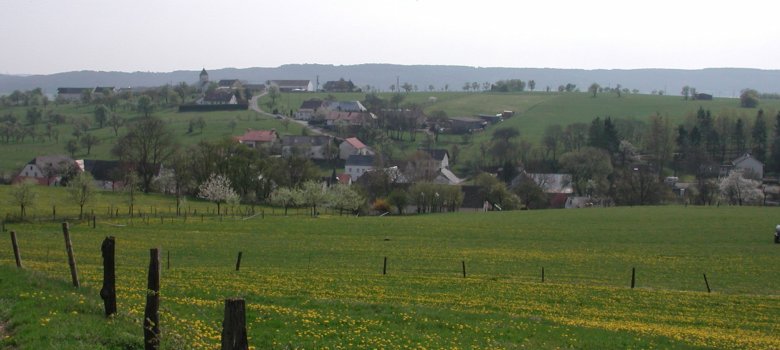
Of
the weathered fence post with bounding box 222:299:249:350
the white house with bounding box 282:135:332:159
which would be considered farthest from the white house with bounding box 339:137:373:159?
the weathered fence post with bounding box 222:299:249:350

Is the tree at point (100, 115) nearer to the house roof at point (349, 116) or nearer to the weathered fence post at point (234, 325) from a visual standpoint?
the house roof at point (349, 116)

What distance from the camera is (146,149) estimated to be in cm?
9550

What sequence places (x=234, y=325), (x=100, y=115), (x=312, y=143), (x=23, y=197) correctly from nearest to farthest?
(x=234, y=325), (x=23, y=197), (x=312, y=143), (x=100, y=115)

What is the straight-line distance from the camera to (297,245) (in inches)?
1829

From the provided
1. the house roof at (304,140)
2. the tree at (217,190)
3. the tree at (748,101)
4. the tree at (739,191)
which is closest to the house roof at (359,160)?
the house roof at (304,140)

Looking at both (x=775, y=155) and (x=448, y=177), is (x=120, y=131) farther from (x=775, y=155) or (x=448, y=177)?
(x=775, y=155)

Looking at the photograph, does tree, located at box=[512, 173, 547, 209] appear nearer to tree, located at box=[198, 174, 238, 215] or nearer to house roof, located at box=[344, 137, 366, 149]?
tree, located at box=[198, 174, 238, 215]

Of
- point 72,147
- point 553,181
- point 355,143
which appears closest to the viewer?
point 553,181

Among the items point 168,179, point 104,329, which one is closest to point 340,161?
point 168,179

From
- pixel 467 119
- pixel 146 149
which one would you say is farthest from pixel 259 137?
pixel 467 119

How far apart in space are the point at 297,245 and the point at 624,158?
4041 inches

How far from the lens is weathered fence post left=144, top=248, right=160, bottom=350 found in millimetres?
11008

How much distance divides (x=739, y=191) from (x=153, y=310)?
108m

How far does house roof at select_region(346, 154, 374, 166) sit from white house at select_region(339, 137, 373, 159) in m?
5.93
